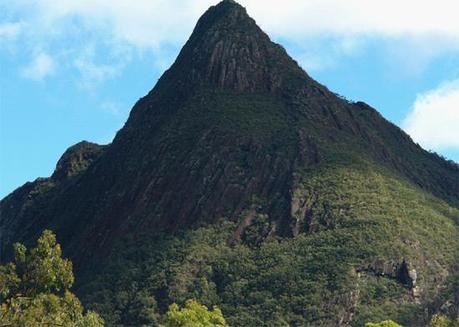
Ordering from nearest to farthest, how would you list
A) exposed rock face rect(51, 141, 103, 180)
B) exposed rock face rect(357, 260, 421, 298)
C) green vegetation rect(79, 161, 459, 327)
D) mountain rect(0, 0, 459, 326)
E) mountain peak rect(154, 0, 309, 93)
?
1. green vegetation rect(79, 161, 459, 327)
2. mountain rect(0, 0, 459, 326)
3. exposed rock face rect(357, 260, 421, 298)
4. mountain peak rect(154, 0, 309, 93)
5. exposed rock face rect(51, 141, 103, 180)

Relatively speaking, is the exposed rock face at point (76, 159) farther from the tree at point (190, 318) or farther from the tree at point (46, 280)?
the tree at point (46, 280)

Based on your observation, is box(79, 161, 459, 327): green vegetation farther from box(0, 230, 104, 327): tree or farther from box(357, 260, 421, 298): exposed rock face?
box(0, 230, 104, 327): tree

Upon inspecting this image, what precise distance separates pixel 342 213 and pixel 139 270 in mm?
28709

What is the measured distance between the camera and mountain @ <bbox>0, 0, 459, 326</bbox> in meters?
114

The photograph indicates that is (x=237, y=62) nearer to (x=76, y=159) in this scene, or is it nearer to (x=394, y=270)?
(x=76, y=159)

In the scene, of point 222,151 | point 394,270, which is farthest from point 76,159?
point 394,270

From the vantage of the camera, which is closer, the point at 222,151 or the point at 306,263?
the point at 306,263

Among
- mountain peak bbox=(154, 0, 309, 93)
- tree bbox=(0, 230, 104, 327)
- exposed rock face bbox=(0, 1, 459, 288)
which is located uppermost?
mountain peak bbox=(154, 0, 309, 93)

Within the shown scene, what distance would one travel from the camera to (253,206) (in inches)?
5143

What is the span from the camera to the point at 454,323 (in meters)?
62.0

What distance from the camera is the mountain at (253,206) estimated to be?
375ft

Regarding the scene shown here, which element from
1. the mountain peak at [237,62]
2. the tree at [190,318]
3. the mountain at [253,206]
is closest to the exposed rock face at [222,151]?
the mountain peak at [237,62]

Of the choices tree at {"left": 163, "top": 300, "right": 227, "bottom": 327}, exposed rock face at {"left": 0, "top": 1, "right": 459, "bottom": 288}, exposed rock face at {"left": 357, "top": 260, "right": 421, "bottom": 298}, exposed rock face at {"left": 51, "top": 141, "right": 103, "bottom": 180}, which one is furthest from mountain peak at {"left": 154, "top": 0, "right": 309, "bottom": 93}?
tree at {"left": 163, "top": 300, "right": 227, "bottom": 327}

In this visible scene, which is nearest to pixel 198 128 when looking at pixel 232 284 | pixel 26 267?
pixel 232 284
